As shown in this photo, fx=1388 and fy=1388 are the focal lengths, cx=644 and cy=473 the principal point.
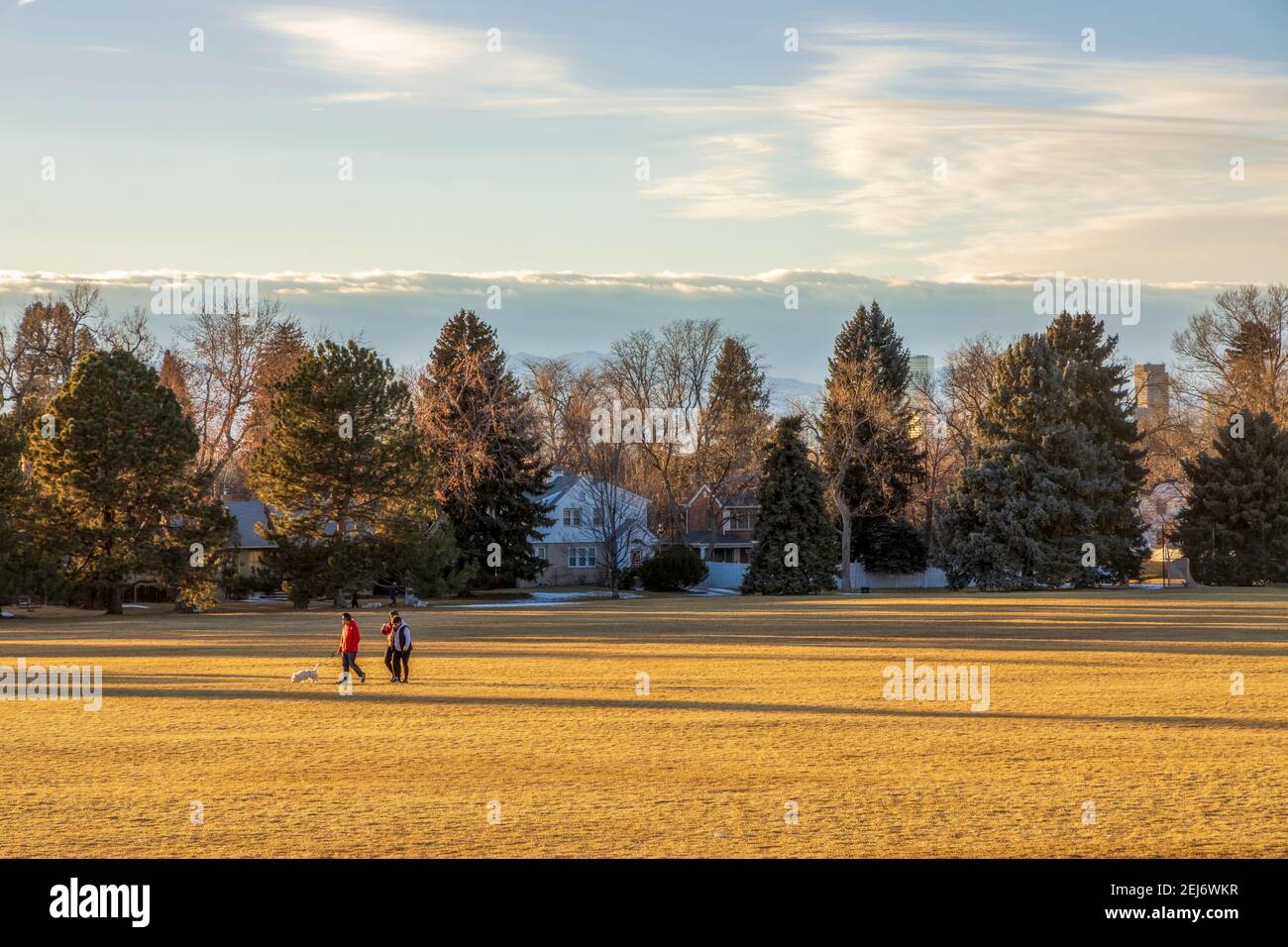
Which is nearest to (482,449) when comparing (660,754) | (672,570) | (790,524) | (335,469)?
(335,469)

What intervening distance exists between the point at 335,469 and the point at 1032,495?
35141 mm

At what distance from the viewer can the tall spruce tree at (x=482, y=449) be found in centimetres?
6912

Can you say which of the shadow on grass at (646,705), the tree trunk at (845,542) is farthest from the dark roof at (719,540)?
the shadow on grass at (646,705)

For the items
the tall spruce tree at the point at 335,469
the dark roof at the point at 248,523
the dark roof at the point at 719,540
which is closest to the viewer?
the tall spruce tree at the point at 335,469

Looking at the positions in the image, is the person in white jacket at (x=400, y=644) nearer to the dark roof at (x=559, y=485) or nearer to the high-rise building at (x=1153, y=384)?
the dark roof at (x=559, y=485)

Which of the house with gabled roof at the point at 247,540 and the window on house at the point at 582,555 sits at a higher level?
the house with gabled roof at the point at 247,540

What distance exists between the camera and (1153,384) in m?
87.3

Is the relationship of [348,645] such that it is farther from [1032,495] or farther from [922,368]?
[922,368]

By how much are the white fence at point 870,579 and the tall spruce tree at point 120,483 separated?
33297 millimetres

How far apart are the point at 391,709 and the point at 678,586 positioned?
55.5 metres
